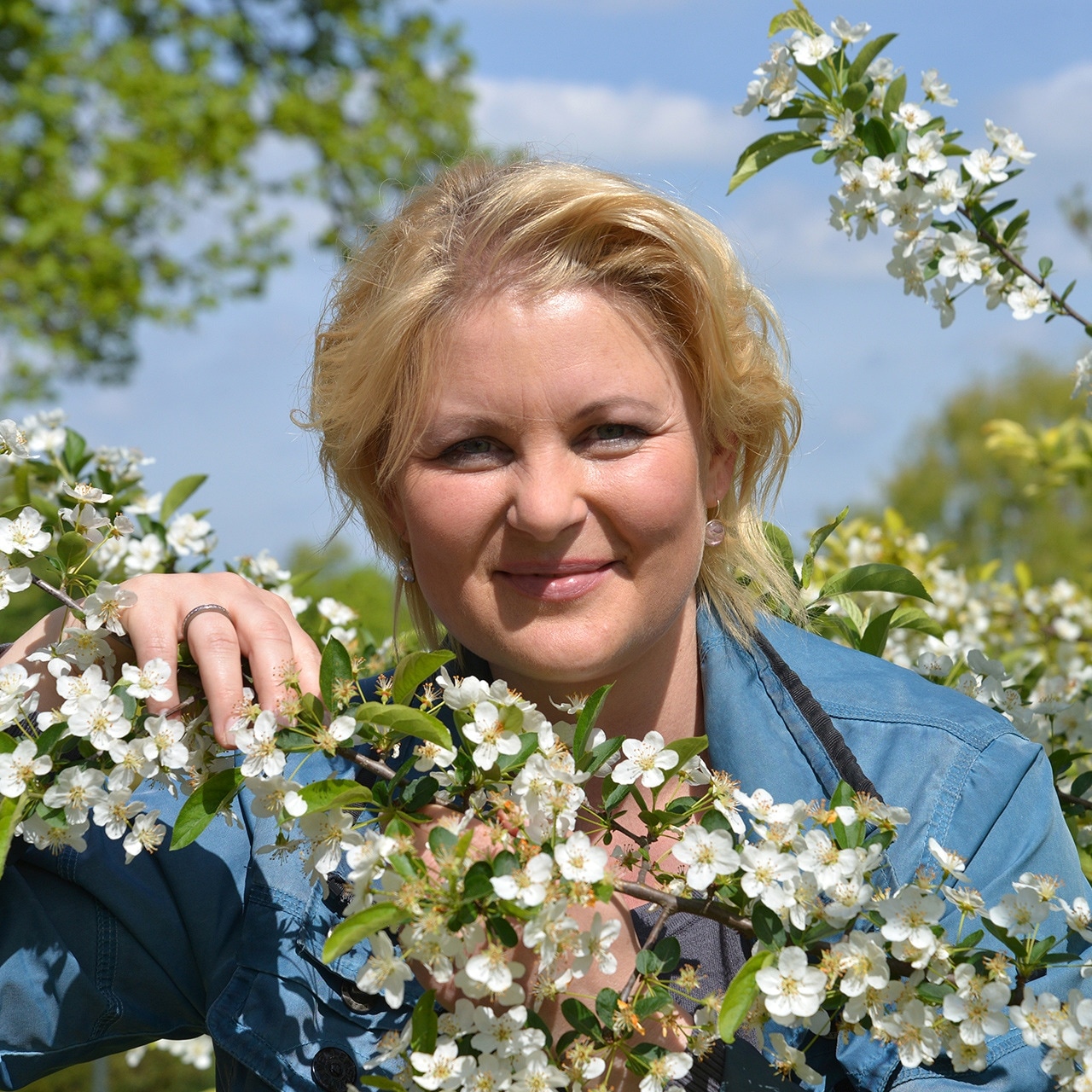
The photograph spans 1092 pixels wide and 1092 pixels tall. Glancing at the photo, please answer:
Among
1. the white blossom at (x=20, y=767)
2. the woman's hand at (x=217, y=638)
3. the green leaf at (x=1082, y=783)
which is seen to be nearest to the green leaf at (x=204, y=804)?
the woman's hand at (x=217, y=638)

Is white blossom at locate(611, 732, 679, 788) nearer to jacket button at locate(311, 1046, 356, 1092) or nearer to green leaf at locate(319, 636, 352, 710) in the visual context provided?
green leaf at locate(319, 636, 352, 710)

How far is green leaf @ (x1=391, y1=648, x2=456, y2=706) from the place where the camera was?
1303 millimetres

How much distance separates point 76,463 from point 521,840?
183 centimetres

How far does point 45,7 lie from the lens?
386 inches

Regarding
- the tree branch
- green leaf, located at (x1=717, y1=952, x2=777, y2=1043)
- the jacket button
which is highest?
the tree branch

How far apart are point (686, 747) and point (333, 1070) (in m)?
0.80

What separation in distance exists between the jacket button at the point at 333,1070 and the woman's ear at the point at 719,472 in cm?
104

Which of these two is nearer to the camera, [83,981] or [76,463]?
[83,981]

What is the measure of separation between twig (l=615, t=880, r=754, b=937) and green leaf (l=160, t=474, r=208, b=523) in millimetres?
1821

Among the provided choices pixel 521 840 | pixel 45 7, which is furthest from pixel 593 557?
pixel 45 7

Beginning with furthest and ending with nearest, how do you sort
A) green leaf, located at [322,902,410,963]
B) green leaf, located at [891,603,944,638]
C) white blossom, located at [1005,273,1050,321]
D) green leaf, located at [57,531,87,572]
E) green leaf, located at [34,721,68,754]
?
1. green leaf, located at [891,603,944,638]
2. white blossom, located at [1005,273,1050,321]
3. green leaf, located at [57,531,87,572]
4. green leaf, located at [34,721,68,754]
5. green leaf, located at [322,902,410,963]

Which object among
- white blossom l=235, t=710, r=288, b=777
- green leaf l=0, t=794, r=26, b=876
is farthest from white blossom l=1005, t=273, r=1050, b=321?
green leaf l=0, t=794, r=26, b=876

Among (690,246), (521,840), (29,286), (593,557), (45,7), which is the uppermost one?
(45,7)

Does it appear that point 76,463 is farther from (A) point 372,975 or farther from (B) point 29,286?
(B) point 29,286
